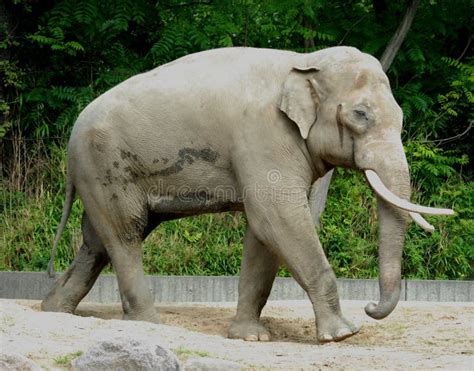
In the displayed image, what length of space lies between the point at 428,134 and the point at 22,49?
580 centimetres

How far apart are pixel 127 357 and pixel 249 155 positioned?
3084 mm

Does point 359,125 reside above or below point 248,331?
above

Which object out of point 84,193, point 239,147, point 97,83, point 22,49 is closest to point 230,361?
point 239,147

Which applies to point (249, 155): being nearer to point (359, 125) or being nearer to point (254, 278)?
point (359, 125)

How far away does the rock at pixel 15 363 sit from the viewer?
20.0 ft

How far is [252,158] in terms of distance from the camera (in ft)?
29.6

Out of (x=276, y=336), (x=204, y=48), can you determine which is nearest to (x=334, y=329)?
(x=276, y=336)

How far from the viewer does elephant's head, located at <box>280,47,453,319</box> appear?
28.5ft

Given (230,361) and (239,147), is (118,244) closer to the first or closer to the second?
(239,147)

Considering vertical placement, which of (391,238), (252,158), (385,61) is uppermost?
(385,61)

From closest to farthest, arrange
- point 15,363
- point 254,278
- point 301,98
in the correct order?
point 15,363 → point 301,98 → point 254,278

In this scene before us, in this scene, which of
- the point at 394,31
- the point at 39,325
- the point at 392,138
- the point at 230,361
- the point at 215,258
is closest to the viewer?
the point at 230,361

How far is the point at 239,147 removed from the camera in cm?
907

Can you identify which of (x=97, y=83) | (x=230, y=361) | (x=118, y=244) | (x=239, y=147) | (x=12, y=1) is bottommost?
(x=230, y=361)
